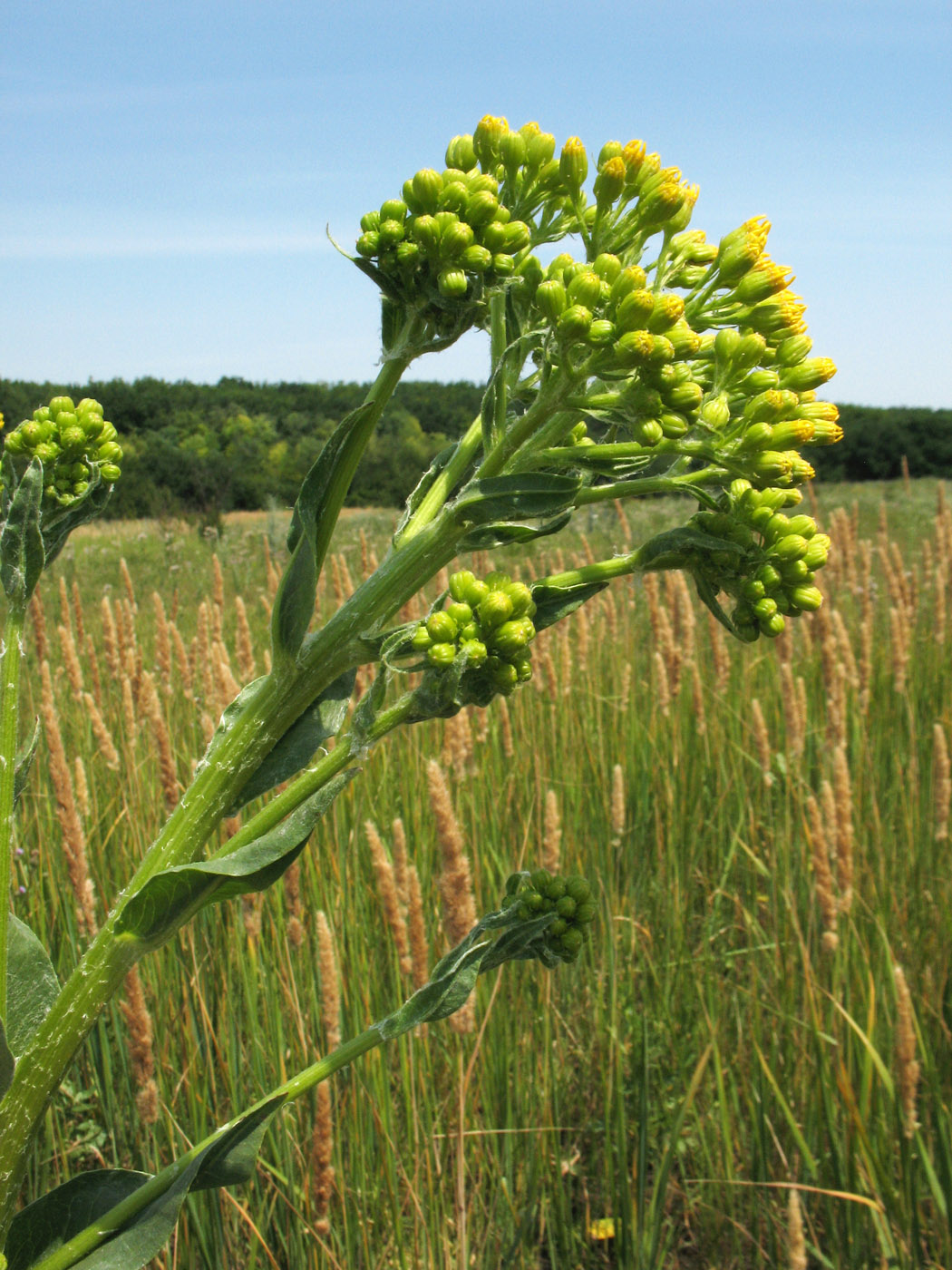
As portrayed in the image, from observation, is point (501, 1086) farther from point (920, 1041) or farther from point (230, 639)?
point (230, 639)

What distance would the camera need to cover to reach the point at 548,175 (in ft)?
3.91

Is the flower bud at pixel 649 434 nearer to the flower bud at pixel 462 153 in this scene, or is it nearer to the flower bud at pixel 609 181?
the flower bud at pixel 609 181

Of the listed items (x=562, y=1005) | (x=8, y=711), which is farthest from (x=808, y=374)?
(x=562, y=1005)

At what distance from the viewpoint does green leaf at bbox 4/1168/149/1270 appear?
107 cm

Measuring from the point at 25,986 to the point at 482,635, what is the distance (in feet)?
2.28

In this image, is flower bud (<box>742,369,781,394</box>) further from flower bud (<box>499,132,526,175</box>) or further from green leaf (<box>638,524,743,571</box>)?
flower bud (<box>499,132,526,175</box>)

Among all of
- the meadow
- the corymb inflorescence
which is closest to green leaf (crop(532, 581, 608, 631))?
the corymb inflorescence

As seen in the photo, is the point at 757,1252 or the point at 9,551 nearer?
the point at 9,551

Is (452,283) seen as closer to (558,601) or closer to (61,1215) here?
(558,601)

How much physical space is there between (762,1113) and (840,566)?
12.6 feet

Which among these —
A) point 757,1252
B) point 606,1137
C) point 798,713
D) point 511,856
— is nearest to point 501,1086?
point 606,1137

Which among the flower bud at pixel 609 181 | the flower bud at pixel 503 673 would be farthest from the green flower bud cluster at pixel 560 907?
the flower bud at pixel 609 181

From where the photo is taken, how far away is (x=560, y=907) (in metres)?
1.21

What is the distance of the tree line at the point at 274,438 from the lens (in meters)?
22.1
